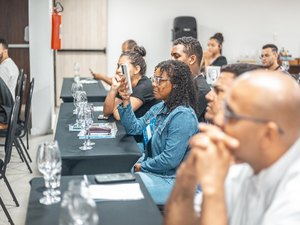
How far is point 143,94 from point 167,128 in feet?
3.41

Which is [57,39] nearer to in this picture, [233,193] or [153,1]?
[153,1]

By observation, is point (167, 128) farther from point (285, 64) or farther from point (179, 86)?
point (285, 64)

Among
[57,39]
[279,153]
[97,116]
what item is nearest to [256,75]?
[279,153]

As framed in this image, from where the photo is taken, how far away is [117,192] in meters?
2.03

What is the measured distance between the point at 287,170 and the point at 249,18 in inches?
303

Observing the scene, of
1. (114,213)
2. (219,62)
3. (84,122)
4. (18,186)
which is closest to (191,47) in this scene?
(84,122)

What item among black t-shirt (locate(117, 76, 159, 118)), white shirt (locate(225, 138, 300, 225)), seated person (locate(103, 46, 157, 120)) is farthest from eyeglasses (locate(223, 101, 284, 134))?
black t-shirt (locate(117, 76, 159, 118))

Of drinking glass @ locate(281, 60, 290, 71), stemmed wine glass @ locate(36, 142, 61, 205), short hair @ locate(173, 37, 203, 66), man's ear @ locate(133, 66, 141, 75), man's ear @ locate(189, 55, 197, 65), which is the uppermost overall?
short hair @ locate(173, 37, 203, 66)

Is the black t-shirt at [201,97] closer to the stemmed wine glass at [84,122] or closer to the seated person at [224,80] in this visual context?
the stemmed wine glass at [84,122]

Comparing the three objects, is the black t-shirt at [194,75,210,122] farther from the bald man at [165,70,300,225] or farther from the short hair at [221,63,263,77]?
the bald man at [165,70,300,225]

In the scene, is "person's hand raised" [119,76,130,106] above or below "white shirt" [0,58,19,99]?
above

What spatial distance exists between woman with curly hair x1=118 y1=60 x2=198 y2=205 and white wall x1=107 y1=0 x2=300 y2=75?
533 cm

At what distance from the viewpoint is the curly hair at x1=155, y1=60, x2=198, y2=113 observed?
291cm

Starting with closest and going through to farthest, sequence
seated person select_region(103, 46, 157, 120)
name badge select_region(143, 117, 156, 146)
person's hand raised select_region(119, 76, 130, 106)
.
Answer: name badge select_region(143, 117, 156, 146) < person's hand raised select_region(119, 76, 130, 106) < seated person select_region(103, 46, 157, 120)
